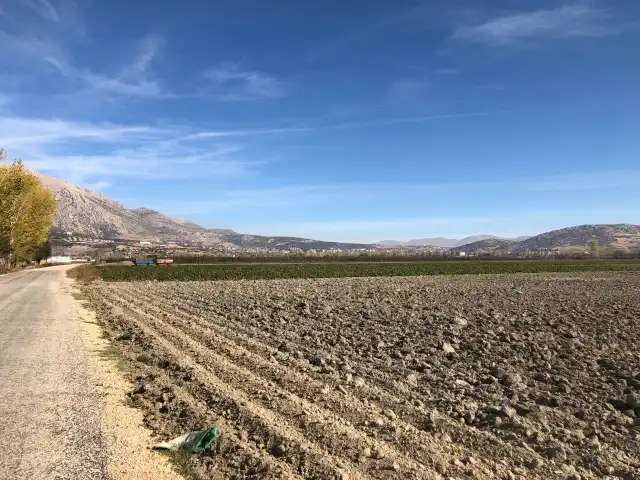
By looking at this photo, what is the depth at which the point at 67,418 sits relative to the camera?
7.50m

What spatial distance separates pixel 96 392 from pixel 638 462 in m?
8.56

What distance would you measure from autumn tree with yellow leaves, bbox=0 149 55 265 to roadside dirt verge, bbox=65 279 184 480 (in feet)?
176

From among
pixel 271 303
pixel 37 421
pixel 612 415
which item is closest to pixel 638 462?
pixel 612 415

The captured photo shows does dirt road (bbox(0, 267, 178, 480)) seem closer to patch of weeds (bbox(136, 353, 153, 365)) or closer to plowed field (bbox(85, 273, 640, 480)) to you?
plowed field (bbox(85, 273, 640, 480))

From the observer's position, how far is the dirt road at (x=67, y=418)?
19.2 ft

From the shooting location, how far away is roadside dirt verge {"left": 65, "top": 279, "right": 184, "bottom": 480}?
5.86m

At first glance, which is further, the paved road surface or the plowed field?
the plowed field

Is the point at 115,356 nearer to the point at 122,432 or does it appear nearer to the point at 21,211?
the point at 122,432

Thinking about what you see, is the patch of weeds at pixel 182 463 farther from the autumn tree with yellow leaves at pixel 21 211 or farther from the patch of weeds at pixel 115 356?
the autumn tree with yellow leaves at pixel 21 211

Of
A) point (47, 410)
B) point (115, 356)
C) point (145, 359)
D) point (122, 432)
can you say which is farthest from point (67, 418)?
point (115, 356)

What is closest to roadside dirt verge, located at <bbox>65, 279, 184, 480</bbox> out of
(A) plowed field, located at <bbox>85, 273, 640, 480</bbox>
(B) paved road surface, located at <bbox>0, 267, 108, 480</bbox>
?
(B) paved road surface, located at <bbox>0, 267, 108, 480</bbox>

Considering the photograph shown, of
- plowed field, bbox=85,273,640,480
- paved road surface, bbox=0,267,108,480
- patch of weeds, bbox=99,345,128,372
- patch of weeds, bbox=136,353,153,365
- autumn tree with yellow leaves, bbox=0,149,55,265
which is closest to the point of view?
paved road surface, bbox=0,267,108,480

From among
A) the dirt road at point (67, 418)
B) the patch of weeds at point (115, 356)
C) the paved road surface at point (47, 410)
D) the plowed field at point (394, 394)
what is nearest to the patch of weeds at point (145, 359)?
the plowed field at point (394, 394)

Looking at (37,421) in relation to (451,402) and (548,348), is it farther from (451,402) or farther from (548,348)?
(548,348)
